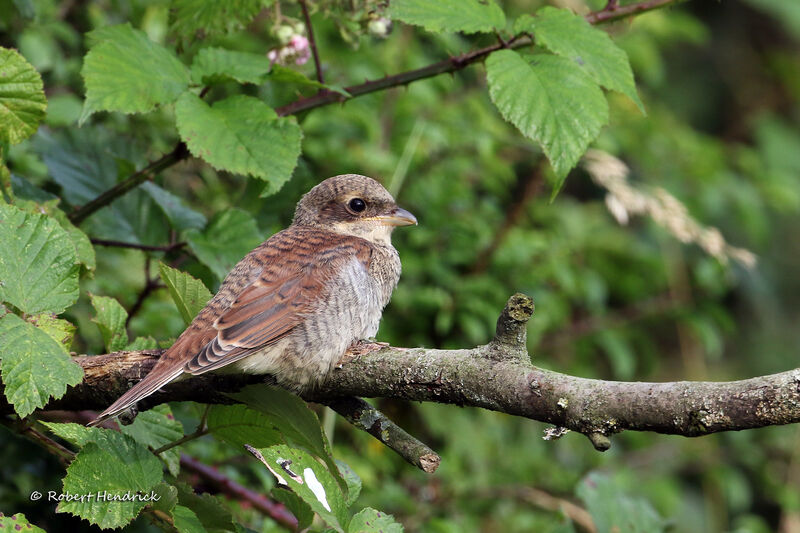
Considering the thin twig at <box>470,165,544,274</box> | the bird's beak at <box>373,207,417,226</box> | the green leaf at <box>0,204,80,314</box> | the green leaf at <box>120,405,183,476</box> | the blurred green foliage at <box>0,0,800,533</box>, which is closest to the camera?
the green leaf at <box>0,204,80,314</box>

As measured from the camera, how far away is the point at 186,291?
2.52m

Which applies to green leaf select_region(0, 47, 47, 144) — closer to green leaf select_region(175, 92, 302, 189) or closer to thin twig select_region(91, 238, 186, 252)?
green leaf select_region(175, 92, 302, 189)

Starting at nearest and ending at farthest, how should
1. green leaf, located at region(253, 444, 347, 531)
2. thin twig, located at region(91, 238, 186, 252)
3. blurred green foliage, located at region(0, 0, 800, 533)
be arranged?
green leaf, located at region(253, 444, 347, 531), thin twig, located at region(91, 238, 186, 252), blurred green foliage, located at region(0, 0, 800, 533)

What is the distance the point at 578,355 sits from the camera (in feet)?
18.2

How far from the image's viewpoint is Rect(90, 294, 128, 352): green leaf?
8.21 feet

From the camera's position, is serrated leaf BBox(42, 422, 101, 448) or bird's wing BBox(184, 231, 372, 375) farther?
bird's wing BBox(184, 231, 372, 375)

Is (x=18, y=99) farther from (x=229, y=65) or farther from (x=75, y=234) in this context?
(x=229, y=65)

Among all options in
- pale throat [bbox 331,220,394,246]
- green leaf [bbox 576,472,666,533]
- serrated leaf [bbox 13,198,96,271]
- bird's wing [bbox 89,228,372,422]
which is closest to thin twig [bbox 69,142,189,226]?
serrated leaf [bbox 13,198,96,271]

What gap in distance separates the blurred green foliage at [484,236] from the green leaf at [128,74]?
28 centimetres

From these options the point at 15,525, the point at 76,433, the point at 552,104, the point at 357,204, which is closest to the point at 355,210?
the point at 357,204

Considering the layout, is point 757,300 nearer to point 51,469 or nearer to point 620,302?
point 620,302

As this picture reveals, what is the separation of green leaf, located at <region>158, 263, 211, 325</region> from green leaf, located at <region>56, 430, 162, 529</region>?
17.7 inches

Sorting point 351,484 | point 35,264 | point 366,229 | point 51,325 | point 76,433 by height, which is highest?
point 35,264

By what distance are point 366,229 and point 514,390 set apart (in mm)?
1650
